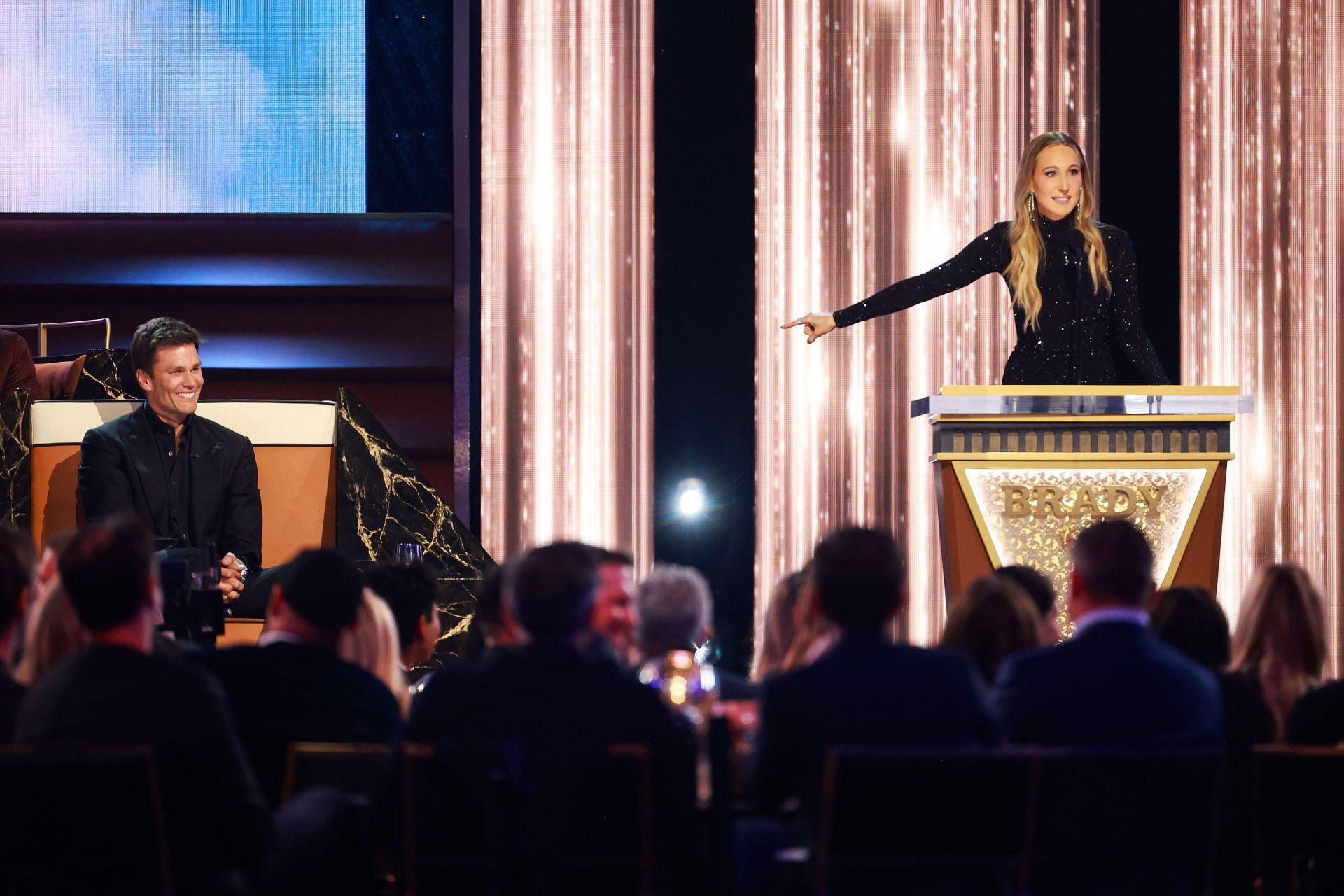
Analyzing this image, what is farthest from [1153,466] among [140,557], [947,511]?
[140,557]

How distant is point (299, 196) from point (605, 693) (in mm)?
4332

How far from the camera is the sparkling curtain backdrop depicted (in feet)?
17.4

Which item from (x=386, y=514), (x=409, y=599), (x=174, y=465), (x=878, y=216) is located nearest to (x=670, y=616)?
(x=409, y=599)

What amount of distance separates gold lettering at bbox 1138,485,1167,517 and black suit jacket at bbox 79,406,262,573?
2105 mm

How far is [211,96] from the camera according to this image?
5.71 metres

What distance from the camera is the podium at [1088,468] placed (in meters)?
3.49

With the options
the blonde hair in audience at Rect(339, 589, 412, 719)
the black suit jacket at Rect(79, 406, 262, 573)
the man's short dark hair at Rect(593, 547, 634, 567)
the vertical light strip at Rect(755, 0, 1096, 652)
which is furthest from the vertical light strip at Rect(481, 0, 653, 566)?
the blonde hair in audience at Rect(339, 589, 412, 719)

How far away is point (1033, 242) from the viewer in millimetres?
3775

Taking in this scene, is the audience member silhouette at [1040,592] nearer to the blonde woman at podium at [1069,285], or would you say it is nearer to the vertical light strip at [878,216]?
the blonde woman at podium at [1069,285]

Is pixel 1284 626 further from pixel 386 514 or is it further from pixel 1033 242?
pixel 386 514

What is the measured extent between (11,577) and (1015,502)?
2.21m

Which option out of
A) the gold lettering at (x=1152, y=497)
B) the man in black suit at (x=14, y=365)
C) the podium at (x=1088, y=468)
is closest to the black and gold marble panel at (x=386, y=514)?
the man in black suit at (x=14, y=365)

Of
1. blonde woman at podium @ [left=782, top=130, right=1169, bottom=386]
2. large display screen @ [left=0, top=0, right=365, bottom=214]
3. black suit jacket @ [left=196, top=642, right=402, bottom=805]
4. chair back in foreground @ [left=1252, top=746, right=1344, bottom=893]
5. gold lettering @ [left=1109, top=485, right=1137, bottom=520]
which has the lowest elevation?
chair back in foreground @ [left=1252, top=746, right=1344, bottom=893]

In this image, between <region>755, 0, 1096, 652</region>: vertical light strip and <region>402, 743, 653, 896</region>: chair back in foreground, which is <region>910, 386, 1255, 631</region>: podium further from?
<region>402, 743, 653, 896</region>: chair back in foreground
